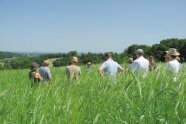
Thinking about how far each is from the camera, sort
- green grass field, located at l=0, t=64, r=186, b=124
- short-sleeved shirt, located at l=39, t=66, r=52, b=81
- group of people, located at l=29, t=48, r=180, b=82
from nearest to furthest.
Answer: green grass field, located at l=0, t=64, r=186, b=124 → group of people, located at l=29, t=48, r=180, b=82 → short-sleeved shirt, located at l=39, t=66, r=52, b=81

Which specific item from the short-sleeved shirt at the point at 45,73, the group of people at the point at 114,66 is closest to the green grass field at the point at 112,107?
the group of people at the point at 114,66

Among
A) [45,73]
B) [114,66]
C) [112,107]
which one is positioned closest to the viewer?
[112,107]

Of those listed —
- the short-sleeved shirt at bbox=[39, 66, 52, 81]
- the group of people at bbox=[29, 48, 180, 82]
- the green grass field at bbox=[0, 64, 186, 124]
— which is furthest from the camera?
the short-sleeved shirt at bbox=[39, 66, 52, 81]

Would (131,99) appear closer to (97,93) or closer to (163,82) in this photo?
(163,82)

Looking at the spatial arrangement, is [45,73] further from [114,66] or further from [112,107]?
[112,107]

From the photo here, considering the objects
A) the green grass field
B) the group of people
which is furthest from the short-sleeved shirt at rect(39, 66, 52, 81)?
the green grass field

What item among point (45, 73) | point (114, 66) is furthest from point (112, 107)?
point (45, 73)

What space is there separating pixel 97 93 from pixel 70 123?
2.06 meters

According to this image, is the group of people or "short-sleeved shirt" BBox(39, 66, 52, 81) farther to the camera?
"short-sleeved shirt" BBox(39, 66, 52, 81)

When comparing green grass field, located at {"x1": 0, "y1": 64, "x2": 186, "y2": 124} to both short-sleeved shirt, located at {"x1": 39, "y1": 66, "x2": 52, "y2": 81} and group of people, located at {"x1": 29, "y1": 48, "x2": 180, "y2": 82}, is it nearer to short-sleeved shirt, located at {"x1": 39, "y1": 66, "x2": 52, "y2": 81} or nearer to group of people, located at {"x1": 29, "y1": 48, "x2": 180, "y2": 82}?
group of people, located at {"x1": 29, "y1": 48, "x2": 180, "y2": 82}

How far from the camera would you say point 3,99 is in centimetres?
525

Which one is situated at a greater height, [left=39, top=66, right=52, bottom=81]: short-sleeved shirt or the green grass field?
the green grass field

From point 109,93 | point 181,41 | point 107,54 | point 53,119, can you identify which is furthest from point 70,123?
point 181,41

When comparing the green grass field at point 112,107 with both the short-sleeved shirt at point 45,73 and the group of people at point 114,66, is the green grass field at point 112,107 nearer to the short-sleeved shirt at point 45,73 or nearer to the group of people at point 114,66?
the group of people at point 114,66
